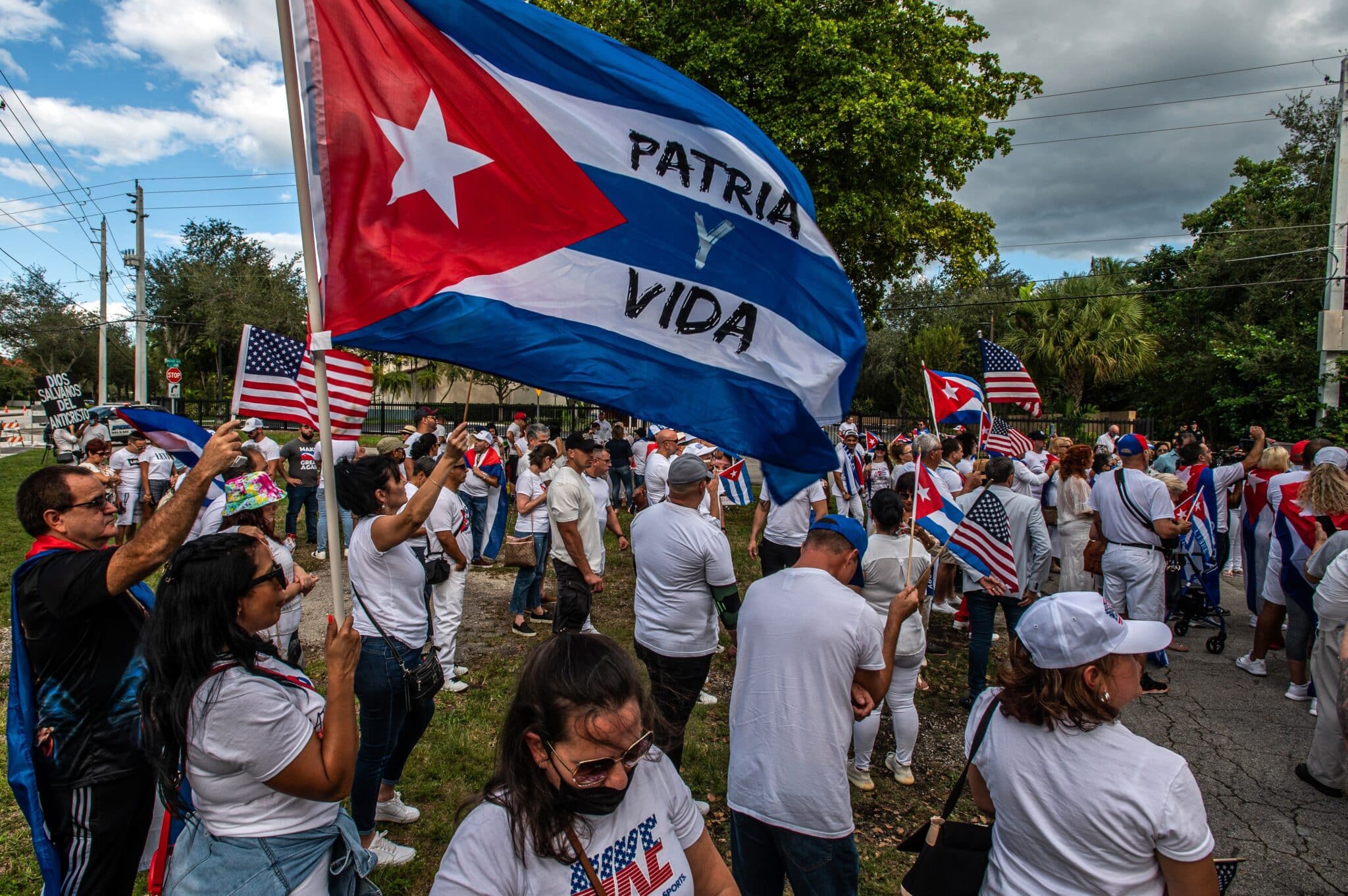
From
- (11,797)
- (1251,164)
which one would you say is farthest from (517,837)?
(1251,164)

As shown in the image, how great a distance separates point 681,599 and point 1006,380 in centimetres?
706

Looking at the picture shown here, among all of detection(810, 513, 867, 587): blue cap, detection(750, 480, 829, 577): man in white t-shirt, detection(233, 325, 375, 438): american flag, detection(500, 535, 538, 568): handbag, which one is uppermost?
detection(233, 325, 375, 438): american flag

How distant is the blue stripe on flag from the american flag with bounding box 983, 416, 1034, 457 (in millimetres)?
7167

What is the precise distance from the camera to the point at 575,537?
6211 mm

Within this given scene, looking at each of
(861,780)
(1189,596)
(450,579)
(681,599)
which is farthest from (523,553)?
(1189,596)

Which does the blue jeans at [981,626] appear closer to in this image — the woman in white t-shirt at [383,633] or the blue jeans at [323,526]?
the woman in white t-shirt at [383,633]

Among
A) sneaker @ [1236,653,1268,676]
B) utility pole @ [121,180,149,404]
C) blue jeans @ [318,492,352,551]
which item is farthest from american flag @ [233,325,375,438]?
utility pole @ [121,180,149,404]

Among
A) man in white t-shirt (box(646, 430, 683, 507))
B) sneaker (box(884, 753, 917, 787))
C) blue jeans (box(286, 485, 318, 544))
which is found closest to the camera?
sneaker (box(884, 753, 917, 787))

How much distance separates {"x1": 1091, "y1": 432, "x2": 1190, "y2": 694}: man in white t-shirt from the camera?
654 cm

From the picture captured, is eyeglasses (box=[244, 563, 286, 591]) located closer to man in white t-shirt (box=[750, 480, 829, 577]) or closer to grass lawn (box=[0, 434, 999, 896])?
grass lawn (box=[0, 434, 999, 896])

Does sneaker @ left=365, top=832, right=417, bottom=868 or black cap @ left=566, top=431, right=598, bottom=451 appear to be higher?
black cap @ left=566, top=431, right=598, bottom=451

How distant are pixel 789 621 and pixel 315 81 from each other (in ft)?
8.62

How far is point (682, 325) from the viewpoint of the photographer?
127 inches

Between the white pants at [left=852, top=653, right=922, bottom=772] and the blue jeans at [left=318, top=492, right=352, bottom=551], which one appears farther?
the blue jeans at [left=318, top=492, right=352, bottom=551]
